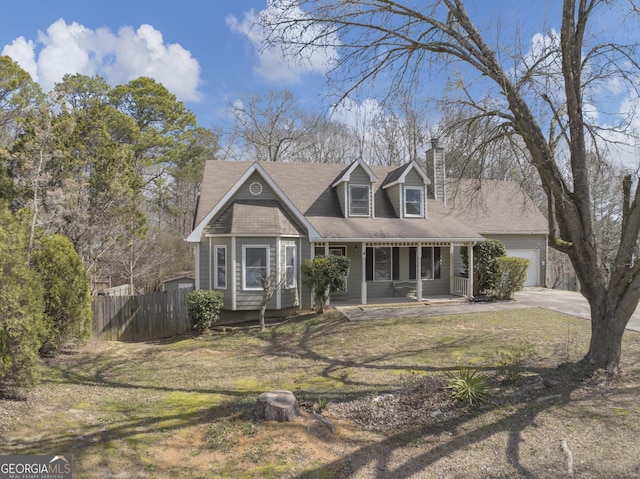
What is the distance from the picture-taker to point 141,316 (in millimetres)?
12750

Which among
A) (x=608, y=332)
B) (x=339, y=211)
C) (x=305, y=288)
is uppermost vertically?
(x=339, y=211)

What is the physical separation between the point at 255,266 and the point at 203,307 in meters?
2.32

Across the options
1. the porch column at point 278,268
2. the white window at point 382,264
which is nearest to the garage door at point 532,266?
the white window at point 382,264

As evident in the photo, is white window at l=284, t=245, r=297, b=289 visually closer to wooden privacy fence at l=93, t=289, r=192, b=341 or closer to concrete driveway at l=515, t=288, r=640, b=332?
wooden privacy fence at l=93, t=289, r=192, b=341

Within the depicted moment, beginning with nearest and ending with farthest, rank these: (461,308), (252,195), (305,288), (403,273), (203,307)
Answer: (203,307), (461,308), (252,195), (305,288), (403,273)

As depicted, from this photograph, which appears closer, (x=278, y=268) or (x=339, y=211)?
(x=278, y=268)

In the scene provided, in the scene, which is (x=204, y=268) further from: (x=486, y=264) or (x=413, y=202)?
(x=486, y=264)

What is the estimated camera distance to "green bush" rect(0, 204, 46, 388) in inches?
232

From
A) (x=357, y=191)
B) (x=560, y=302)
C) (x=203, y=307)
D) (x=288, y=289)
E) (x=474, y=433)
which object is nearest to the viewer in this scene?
(x=474, y=433)

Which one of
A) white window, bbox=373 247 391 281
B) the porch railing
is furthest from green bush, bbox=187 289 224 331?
the porch railing

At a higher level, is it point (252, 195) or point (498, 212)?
point (252, 195)

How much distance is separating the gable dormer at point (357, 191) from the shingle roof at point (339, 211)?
0.37m

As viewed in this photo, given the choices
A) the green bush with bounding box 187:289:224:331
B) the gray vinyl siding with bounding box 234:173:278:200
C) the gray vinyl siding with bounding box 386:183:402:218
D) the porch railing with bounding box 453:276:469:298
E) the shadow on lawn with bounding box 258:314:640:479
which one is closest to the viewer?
the shadow on lawn with bounding box 258:314:640:479

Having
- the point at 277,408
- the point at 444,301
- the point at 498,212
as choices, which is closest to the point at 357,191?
the point at 444,301
